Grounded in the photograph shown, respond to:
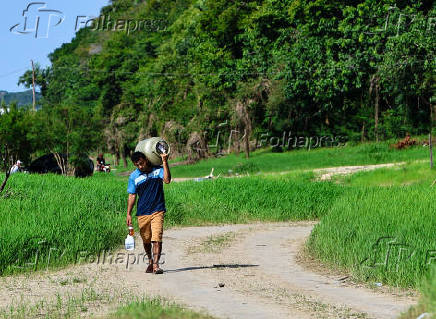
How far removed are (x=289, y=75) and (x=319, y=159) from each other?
37.6 feet

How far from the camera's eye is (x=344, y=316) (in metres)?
8.65

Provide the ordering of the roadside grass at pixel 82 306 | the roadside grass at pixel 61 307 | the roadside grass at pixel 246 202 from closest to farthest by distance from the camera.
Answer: the roadside grass at pixel 82 306, the roadside grass at pixel 61 307, the roadside grass at pixel 246 202

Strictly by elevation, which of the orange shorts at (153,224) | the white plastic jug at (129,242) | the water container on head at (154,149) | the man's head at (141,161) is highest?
the water container on head at (154,149)

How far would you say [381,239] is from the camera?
11844 millimetres

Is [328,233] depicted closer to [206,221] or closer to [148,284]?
[148,284]

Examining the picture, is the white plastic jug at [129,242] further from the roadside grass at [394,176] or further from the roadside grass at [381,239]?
the roadside grass at [394,176]

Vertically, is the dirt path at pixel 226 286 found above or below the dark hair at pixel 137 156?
below

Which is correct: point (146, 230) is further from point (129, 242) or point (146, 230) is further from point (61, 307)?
point (61, 307)

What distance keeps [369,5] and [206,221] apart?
123 feet

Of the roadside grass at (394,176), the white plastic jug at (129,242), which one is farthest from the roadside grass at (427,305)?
the roadside grass at (394,176)

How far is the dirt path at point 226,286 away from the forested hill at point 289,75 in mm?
32101

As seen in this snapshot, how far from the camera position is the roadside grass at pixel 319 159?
4419 centimetres

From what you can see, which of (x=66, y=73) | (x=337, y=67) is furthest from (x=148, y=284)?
(x=66, y=73)

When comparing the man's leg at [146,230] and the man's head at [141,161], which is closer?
the man's head at [141,161]
